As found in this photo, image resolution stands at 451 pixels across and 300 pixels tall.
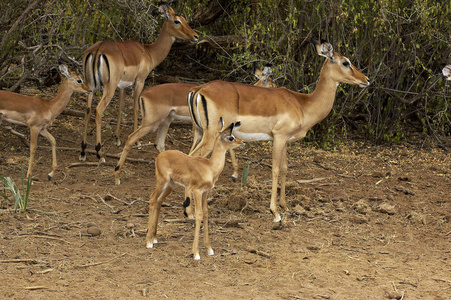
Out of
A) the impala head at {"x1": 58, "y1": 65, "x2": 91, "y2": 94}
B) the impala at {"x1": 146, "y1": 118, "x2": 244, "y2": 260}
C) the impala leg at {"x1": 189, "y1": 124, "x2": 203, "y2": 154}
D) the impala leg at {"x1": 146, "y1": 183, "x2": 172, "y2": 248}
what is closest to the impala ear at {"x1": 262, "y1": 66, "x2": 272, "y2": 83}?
the impala leg at {"x1": 189, "y1": 124, "x2": 203, "y2": 154}

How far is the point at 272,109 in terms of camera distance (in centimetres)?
647

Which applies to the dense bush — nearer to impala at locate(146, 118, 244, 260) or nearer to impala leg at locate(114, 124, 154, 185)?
impala leg at locate(114, 124, 154, 185)

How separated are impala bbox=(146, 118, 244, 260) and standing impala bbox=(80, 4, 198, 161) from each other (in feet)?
9.50

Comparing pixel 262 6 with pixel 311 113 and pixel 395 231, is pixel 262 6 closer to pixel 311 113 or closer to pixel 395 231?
pixel 311 113

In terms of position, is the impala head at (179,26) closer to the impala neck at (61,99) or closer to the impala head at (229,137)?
the impala neck at (61,99)

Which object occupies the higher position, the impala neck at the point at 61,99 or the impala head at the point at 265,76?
the impala head at the point at 265,76

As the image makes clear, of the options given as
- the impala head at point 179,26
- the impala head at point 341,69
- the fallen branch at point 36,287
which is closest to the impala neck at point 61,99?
the impala head at point 179,26

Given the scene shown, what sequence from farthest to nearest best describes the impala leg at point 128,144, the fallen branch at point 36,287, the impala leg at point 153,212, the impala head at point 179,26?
the impala head at point 179,26 < the impala leg at point 128,144 < the impala leg at point 153,212 < the fallen branch at point 36,287

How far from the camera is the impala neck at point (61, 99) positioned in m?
7.37

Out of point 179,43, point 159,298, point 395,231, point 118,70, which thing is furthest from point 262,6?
point 159,298

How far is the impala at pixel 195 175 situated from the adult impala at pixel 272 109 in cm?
90

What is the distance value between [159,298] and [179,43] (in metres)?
6.44

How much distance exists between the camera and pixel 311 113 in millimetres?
6758

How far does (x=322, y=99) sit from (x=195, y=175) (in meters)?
2.32
